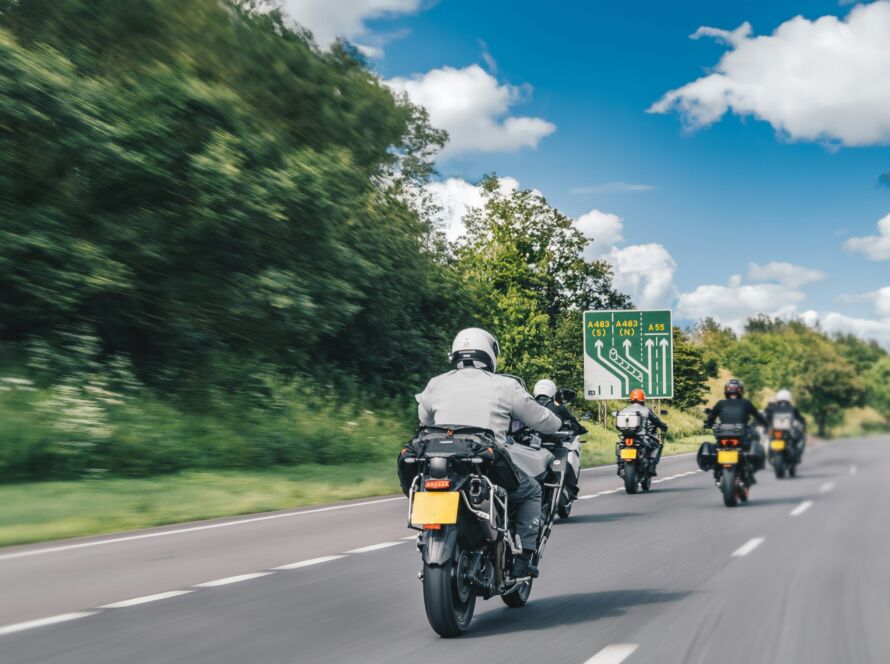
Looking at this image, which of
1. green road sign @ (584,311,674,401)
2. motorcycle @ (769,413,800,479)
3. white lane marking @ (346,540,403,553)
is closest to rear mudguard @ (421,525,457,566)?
white lane marking @ (346,540,403,553)

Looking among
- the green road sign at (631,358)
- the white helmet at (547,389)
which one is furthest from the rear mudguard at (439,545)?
the green road sign at (631,358)

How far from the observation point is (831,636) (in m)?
6.33

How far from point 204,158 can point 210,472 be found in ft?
18.7

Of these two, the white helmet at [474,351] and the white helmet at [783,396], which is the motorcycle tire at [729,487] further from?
the white helmet at [474,351]

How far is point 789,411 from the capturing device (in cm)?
2259

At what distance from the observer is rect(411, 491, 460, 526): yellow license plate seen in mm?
5977

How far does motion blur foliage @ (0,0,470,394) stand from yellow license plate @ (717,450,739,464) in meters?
9.24

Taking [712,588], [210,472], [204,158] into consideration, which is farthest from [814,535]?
[204,158]

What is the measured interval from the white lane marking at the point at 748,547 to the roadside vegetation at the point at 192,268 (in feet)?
22.5

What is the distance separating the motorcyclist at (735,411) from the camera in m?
16.5

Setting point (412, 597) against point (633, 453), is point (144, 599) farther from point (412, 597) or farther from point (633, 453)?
point (633, 453)

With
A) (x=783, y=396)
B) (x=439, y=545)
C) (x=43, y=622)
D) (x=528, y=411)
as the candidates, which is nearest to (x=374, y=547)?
(x=43, y=622)

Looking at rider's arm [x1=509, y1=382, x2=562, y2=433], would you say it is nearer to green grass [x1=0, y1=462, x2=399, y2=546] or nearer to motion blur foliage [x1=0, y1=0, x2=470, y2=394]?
green grass [x1=0, y1=462, x2=399, y2=546]

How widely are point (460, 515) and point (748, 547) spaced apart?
5.63m
